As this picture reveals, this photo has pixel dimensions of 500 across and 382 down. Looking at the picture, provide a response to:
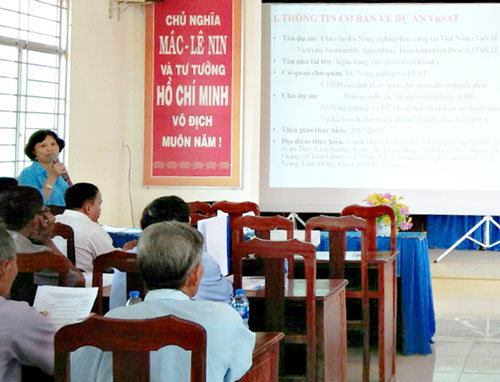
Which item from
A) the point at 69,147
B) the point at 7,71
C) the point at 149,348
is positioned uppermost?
the point at 7,71

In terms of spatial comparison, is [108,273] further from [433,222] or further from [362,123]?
[433,222]

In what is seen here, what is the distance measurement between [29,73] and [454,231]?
559 centimetres

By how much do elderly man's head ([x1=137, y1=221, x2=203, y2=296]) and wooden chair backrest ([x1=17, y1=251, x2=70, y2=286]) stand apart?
70 cm

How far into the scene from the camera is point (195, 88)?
8711mm

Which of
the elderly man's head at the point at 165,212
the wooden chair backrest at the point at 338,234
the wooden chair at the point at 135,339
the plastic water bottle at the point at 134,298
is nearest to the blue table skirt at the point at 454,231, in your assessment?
the wooden chair backrest at the point at 338,234

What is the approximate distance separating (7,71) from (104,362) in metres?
5.32

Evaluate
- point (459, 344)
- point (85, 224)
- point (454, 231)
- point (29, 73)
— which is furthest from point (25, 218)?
point (454, 231)

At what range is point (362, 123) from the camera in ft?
29.4

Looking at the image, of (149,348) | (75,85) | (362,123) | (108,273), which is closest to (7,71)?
(75,85)

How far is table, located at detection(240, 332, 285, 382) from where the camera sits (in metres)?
2.54

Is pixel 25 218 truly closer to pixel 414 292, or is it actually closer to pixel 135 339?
pixel 135 339

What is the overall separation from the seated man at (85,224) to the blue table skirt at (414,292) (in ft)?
6.46

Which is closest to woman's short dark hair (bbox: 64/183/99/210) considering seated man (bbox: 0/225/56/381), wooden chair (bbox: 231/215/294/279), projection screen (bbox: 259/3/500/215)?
wooden chair (bbox: 231/215/294/279)

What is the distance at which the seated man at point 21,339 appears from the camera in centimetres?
233
